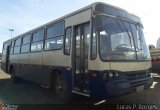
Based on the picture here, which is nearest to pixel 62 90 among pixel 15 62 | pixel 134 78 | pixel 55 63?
pixel 55 63

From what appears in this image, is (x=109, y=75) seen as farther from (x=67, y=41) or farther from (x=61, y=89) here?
(x=61, y=89)

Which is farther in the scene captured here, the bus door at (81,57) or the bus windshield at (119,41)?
the bus door at (81,57)

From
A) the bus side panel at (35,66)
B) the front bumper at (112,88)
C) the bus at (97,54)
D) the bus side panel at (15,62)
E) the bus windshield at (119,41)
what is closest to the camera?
the front bumper at (112,88)

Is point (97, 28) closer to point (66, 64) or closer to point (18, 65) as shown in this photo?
point (66, 64)

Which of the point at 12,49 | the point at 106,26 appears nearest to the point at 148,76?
the point at 106,26

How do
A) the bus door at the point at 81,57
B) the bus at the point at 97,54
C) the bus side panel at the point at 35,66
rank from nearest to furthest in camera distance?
1. the bus at the point at 97,54
2. the bus door at the point at 81,57
3. the bus side panel at the point at 35,66

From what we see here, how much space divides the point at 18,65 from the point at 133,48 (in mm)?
9537

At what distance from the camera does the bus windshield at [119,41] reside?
689cm

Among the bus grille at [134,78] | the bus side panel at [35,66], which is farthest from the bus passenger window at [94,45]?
the bus side panel at [35,66]

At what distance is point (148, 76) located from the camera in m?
8.10

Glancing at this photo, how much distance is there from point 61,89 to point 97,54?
2.80 metres

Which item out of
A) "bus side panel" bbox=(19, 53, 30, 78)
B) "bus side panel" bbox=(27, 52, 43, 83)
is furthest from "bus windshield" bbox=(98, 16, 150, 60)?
"bus side panel" bbox=(19, 53, 30, 78)

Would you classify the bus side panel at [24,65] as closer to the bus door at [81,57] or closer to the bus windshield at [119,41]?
the bus door at [81,57]

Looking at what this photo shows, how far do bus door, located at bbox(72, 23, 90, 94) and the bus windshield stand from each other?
27.5 inches
